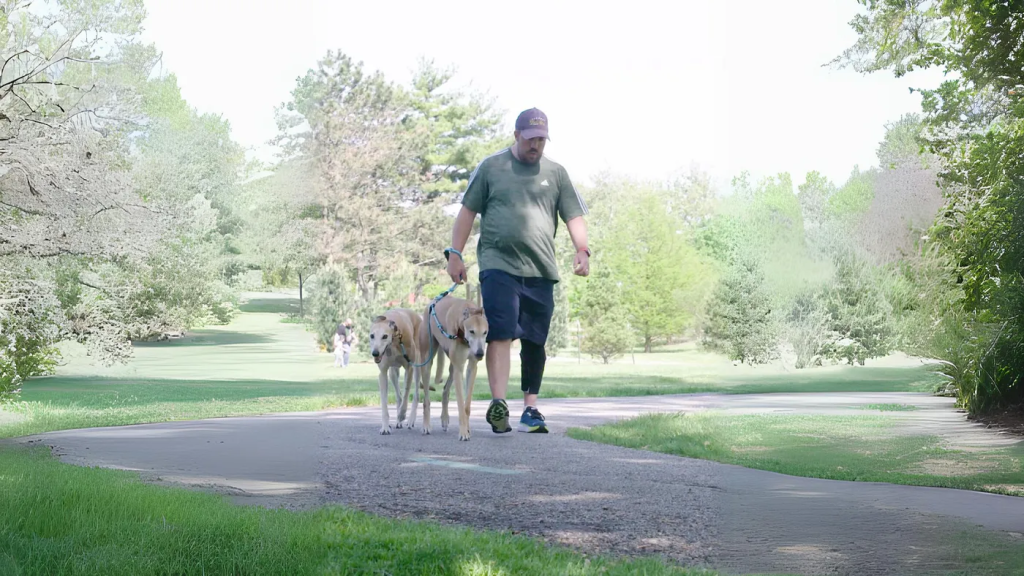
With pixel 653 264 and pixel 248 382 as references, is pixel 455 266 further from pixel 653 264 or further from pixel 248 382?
pixel 653 264

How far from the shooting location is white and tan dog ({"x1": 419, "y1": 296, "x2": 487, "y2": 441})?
715 centimetres

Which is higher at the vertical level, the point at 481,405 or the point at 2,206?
the point at 2,206

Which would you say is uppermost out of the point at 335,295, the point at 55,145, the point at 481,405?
the point at 55,145

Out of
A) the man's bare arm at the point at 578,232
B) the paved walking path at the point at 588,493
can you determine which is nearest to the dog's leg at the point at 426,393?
the paved walking path at the point at 588,493

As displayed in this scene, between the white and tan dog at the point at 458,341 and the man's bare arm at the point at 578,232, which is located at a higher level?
the man's bare arm at the point at 578,232

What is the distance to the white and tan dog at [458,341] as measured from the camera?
7.15 meters

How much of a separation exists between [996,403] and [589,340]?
22494mm

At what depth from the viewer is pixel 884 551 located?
3.76m

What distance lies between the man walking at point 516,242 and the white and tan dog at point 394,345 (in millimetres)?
963

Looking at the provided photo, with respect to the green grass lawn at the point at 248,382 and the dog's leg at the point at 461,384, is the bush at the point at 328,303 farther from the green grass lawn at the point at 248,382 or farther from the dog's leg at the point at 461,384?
the dog's leg at the point at 461,384

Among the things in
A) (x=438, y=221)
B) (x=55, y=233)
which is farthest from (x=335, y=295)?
(x=55, y=233)

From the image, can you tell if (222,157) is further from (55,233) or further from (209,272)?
(55,233)

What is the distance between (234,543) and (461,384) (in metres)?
3.86

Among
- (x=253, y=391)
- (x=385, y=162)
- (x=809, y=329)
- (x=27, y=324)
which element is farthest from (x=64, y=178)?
(x=385, y=162)
